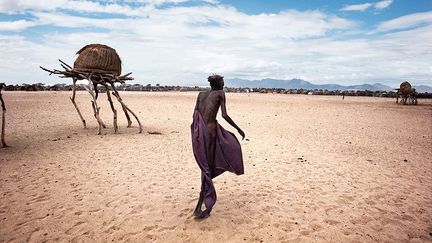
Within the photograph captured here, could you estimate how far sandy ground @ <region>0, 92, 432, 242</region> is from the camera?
505cm

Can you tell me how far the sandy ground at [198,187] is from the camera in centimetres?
505

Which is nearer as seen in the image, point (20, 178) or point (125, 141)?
point (20, 178)

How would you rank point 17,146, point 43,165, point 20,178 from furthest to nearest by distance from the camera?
point 17,146 → point 43,165 → point 20,178

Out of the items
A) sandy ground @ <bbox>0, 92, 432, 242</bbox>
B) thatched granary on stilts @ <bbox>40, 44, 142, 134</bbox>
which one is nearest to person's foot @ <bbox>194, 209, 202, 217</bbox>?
sandy ground @ <bbox>0, 92, 432, 242</bbox>

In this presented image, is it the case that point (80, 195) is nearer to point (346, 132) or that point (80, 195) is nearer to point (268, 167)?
point (268, 167)

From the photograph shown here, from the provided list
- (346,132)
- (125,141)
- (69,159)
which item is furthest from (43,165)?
(346,132)

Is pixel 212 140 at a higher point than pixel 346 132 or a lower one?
higher

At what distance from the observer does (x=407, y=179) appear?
8.23m

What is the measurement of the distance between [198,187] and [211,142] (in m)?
2.60

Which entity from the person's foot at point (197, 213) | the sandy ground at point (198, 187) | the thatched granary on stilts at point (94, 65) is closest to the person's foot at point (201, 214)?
the person's foot at point (197, 213)

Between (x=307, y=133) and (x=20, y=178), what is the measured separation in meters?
12.9

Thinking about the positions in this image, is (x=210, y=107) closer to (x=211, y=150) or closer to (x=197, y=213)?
(x=211, y=150)

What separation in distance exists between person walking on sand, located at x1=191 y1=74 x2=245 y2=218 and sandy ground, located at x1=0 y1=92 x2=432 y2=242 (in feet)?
3.17

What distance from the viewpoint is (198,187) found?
23.7 ft
